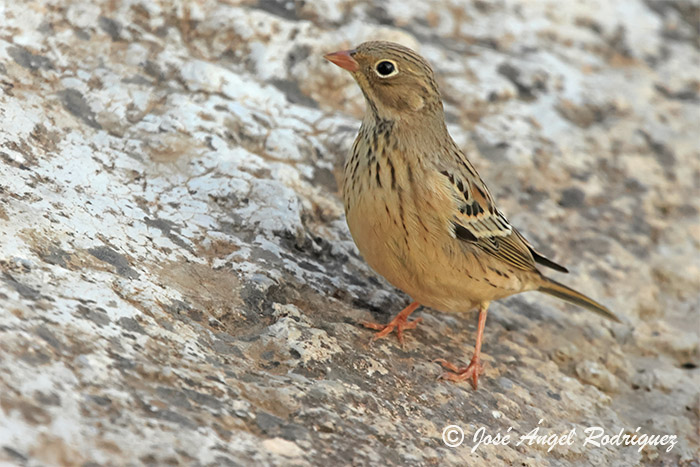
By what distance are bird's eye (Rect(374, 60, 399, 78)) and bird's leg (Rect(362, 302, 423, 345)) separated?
153 cm

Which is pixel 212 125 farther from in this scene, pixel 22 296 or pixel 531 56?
pixel 531 56

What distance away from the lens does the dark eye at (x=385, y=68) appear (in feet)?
15.8

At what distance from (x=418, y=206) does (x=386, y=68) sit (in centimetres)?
98

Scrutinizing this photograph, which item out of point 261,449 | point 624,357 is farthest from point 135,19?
point 624,357

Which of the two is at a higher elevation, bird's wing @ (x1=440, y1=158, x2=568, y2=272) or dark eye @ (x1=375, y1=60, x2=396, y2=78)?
dark eye @ (x1=375, y1=60, x2=396, y2=78)

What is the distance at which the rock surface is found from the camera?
3234mm

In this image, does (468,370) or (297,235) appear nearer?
(468,370)

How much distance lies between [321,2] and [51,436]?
483 cm

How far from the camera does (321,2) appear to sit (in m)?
6.56

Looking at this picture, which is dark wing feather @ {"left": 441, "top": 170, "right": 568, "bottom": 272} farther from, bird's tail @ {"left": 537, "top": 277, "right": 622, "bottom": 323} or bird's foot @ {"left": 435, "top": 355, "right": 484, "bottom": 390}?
bird's foot @ {"left": 435, "top": 355, "right": 484, "bottom": 390}

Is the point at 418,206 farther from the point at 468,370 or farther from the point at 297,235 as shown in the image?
the point at 468,370

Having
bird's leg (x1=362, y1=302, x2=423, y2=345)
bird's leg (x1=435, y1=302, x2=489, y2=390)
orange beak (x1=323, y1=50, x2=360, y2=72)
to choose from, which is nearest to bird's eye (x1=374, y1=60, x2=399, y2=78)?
orange beak (x1=323, y1=50, x2=360, y2=72)

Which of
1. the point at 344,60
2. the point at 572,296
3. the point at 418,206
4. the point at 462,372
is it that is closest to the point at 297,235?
the point at 418,206

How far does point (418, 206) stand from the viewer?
449 cm
